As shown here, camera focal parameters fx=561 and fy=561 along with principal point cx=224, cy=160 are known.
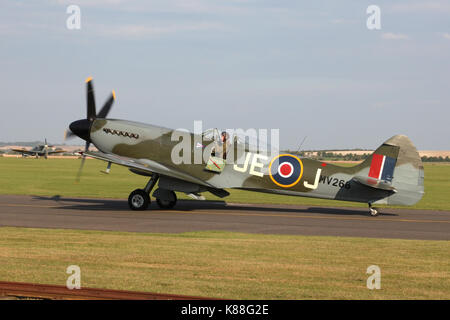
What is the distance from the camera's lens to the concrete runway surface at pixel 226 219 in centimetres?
1577

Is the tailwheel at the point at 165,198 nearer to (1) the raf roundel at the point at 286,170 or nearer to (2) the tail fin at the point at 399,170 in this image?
(1) the raf roundel at the point at 286,170

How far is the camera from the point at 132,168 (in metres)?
21.1

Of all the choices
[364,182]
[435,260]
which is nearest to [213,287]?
[435,260]

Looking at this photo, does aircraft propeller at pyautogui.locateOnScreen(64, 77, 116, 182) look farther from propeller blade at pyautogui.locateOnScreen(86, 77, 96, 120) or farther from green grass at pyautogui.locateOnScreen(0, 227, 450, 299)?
green grass at pyautogui.locateOnScreen(0, 227, 450, 299)

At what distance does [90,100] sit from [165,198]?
4864 millimetres

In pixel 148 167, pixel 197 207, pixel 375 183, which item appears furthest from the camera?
pixel 197 207

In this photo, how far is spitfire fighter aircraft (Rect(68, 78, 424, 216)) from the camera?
65.0ft

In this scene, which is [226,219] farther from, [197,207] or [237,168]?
[197,207]

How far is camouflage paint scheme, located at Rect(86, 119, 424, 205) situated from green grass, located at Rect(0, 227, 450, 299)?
6.26m

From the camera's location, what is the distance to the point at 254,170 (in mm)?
20750

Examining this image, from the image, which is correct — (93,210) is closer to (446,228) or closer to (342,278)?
(446,228)

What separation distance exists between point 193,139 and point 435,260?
1238 centimetres

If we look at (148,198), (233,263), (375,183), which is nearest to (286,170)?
(375,183)

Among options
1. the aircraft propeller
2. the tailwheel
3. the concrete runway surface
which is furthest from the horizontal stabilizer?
the aircraft propeller
